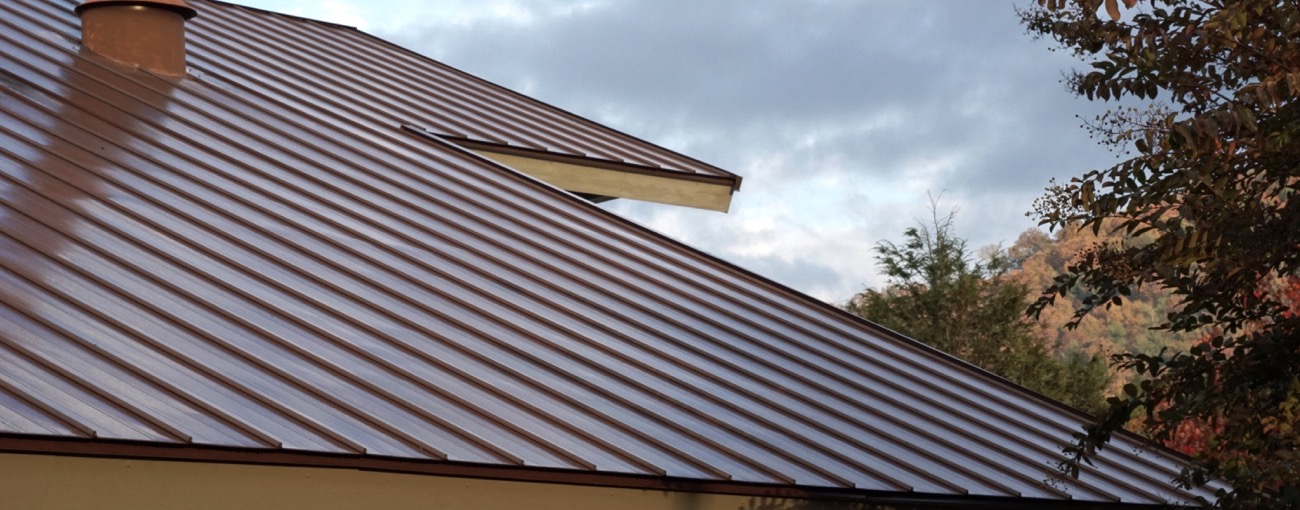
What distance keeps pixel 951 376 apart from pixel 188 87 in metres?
6.28

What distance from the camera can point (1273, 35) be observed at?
472 centimetres

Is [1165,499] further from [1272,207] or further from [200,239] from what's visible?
[200,239]

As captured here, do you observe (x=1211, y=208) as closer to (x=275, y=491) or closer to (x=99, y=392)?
(x=275, y=491)

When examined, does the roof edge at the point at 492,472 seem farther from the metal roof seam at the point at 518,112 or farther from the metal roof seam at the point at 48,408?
the metal roof seam at the point at 518,112

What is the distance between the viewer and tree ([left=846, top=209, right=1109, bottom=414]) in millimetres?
25750

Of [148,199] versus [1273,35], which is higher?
[148,199]

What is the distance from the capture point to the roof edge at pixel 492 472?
16.3ft

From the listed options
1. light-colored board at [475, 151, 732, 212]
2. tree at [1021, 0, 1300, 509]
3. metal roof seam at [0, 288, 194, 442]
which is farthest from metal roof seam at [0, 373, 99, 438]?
light-colored board at [475, 151, 732, 212]

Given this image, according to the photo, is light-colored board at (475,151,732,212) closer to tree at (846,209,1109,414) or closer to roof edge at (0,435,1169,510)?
roof edge at (0,435,1169,510)

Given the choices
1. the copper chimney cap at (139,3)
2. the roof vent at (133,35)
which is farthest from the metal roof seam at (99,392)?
the copper chimney cap at (139,3)

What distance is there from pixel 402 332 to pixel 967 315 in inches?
828

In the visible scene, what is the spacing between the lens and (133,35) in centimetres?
1045

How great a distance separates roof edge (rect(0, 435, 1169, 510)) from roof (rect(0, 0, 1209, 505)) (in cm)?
2

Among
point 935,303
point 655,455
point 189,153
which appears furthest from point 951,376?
point 935,303
